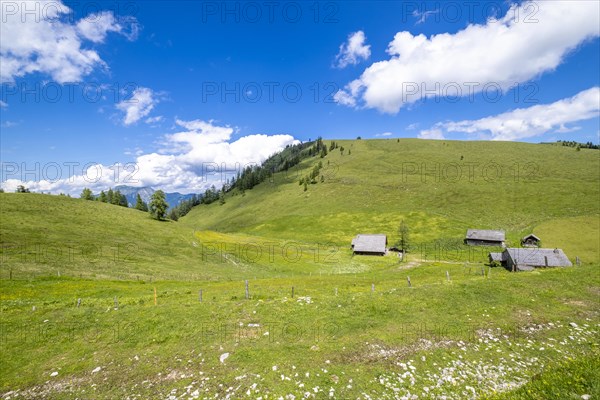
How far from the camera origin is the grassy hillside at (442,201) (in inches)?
3917

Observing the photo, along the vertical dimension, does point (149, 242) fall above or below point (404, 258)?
above

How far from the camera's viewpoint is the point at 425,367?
45.9 ft

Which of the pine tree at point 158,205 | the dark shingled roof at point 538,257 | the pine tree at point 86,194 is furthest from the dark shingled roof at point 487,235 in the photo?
the pine tree at point 86,194

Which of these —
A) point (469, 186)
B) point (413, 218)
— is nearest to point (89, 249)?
point (413, 218)

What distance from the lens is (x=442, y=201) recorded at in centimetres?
→ 12531

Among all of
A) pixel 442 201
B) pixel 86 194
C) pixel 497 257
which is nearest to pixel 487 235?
pixel 497 257

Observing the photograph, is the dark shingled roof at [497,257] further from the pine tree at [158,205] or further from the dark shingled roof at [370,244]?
the pine tree at [158,205]

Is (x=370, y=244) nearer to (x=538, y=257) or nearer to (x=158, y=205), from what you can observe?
(x=538, y=257)

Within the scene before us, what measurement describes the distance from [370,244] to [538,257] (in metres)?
41.6

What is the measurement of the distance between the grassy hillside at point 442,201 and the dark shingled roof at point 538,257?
17184mm

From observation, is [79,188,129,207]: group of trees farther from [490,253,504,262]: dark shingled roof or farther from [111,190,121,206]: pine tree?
[490,253,504,262]: dark shingled roof

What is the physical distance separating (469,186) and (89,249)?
14431cm

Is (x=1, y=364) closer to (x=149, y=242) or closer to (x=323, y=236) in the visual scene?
(x=149, y=242)

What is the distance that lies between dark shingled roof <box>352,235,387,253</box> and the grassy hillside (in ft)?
38.7
